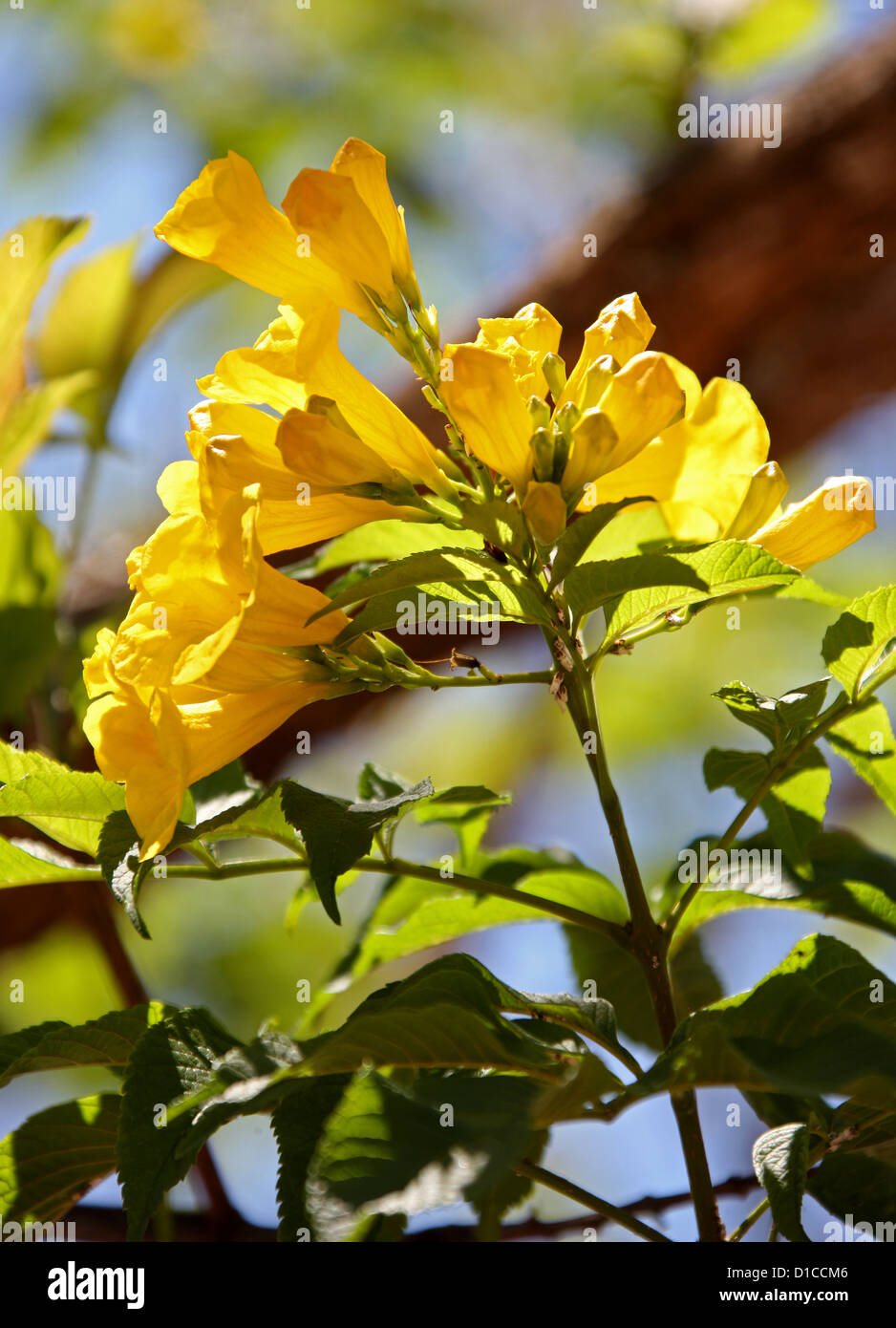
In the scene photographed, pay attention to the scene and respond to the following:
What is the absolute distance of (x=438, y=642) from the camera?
8.54 feet

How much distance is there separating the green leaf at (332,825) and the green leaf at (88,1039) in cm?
28

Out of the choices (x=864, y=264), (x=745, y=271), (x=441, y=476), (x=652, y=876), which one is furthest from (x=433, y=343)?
(x=652, y=876)

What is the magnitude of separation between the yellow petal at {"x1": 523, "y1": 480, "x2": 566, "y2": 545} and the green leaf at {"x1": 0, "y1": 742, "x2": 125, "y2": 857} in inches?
19.6

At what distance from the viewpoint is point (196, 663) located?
3.24ft

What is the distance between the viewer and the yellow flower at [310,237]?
112 cm

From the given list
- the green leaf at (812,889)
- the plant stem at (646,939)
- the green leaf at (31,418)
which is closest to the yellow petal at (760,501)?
the plant stem at (646,939)

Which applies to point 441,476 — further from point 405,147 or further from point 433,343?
point 405,147

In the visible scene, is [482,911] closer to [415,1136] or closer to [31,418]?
[415,1136]

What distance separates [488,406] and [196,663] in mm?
342

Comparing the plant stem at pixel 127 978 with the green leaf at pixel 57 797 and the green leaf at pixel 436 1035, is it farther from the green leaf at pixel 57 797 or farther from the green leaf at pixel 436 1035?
the green leaf at pixel 436 1035

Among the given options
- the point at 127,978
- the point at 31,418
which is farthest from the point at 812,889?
the point at 31,418

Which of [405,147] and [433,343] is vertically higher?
Result: [405,147]

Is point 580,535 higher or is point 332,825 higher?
point 580,535

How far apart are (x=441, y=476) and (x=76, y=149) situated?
12.2 feet
